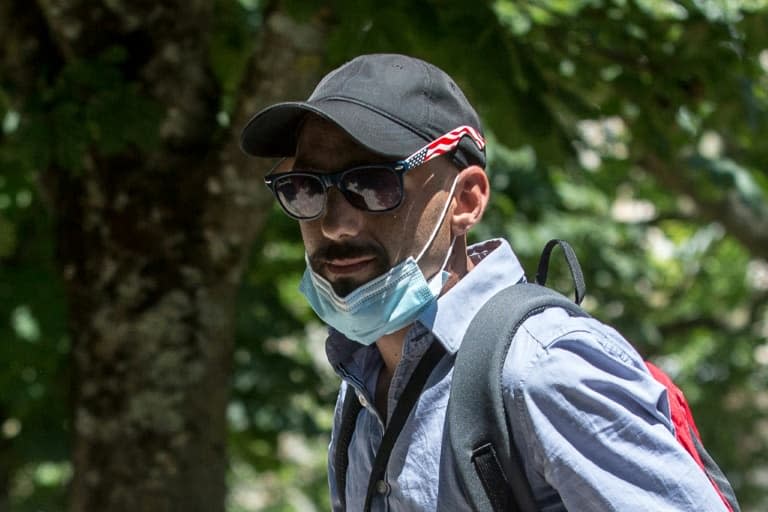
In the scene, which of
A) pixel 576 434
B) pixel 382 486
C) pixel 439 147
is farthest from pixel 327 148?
pixel 576 434

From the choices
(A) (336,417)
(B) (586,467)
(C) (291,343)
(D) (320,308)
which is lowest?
(C) (291,343)

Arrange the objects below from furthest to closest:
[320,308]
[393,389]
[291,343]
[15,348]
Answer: [291,343] < [15,348] < [320,308] < [393,389]

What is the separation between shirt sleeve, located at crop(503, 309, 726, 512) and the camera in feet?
5.81

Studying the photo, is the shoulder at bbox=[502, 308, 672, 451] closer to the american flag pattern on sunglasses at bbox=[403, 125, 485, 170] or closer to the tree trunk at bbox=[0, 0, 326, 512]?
the american flag pattern on sunglasses at bbox=[403, 125, 485, 170]

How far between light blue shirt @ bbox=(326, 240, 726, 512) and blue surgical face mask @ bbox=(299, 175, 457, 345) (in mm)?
203

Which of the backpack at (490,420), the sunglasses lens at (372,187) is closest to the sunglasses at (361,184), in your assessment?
the sunglasses lens at (372,187)

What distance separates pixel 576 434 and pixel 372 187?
1.86 ft

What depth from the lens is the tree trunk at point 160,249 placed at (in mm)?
4512

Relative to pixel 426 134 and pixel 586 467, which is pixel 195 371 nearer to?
pixel 426 134

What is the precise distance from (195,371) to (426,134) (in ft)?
8.73

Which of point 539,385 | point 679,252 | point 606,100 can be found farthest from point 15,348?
point 679,252

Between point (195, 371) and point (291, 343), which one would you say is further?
point (291, 343)

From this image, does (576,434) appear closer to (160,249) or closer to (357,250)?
(357,250)

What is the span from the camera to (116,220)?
462cm
